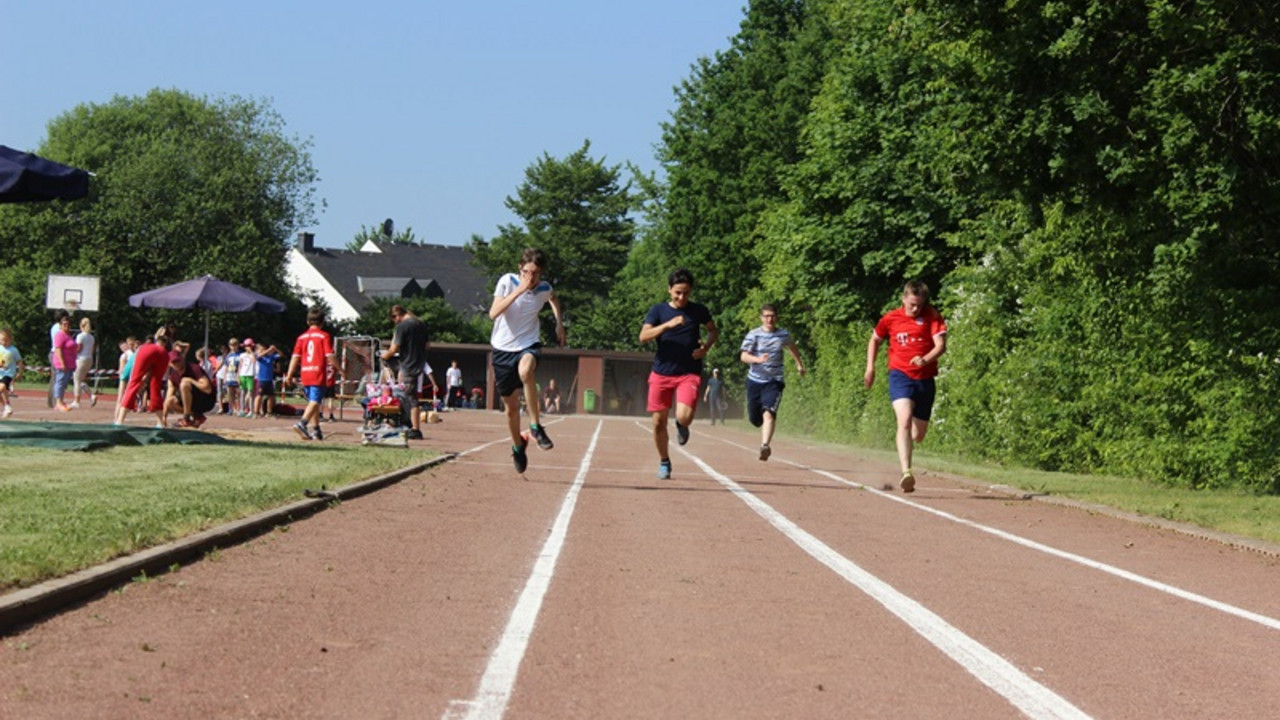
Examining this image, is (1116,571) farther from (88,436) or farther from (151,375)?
(151,375)

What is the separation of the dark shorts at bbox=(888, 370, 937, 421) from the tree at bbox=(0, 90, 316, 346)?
66.8 meters

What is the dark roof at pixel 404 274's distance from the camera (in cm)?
12669

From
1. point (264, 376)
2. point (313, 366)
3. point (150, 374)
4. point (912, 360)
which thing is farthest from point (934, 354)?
point (264, 376)

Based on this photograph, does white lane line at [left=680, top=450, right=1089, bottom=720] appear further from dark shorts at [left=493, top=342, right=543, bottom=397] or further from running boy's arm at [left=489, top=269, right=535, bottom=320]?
dark shorts at [left=493, top=342, right=543, bottom=397]

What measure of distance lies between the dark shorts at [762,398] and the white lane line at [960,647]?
9035 mm

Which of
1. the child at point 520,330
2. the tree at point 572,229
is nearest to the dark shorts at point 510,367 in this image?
the child at point 520,330

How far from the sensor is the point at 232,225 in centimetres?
8538

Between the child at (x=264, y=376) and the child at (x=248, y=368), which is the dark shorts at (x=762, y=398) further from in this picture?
the child at (x=248, y=368)

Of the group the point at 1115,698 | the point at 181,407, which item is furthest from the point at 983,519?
the point at 181,407

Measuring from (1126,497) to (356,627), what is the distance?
38.4 feet

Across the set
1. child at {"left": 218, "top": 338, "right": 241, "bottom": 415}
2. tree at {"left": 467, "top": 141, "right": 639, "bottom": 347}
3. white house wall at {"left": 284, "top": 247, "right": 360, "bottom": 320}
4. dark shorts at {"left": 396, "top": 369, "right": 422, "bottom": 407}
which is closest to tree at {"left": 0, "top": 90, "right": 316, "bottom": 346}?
→ tree at {"left": 467, "top": 141, "right": 639, "bottom": 347}

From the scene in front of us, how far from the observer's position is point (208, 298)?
32.0 metres

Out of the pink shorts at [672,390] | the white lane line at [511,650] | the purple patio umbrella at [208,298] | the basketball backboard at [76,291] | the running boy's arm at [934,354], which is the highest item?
the basketball backboard at [76,291]

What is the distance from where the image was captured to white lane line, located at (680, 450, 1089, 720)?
5.72m
